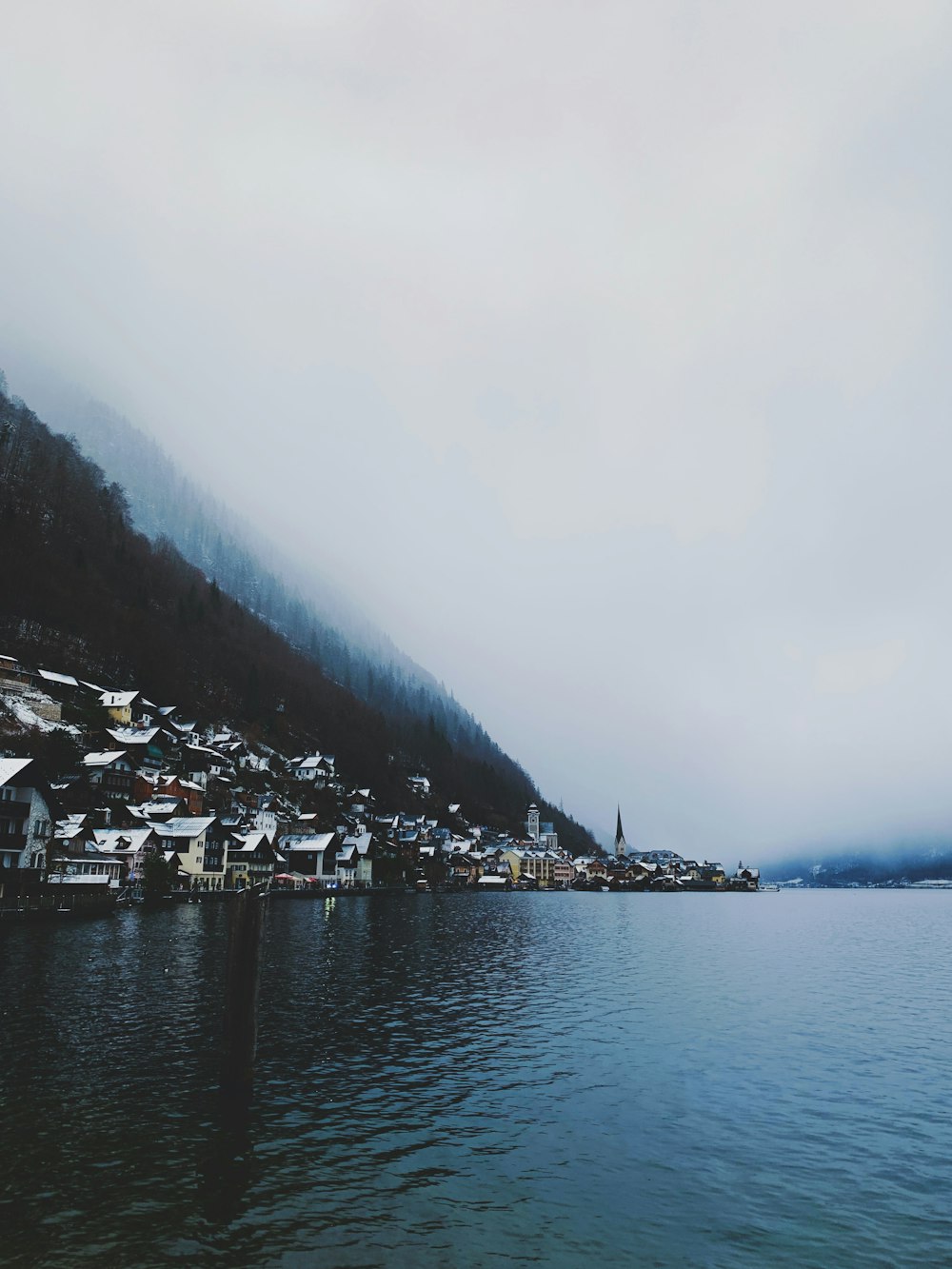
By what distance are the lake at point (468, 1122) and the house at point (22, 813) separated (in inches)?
1373

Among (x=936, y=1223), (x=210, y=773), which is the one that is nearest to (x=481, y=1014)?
(x=936, y=1223)

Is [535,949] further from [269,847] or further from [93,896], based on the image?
[269,847]

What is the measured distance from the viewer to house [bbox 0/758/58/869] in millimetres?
81938

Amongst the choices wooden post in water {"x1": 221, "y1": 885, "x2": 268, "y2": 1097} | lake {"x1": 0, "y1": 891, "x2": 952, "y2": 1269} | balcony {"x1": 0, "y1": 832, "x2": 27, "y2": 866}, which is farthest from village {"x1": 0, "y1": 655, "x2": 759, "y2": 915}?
wooden post in water {"x1": 221, "y1": 885, "x2": 268, "y2": 1097}

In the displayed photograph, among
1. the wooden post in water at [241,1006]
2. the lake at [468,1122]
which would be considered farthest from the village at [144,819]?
the wooden post in water at [241,1006]

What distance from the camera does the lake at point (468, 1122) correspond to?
17094 mm

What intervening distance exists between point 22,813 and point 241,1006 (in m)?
72.3

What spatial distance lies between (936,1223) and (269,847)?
145013mm

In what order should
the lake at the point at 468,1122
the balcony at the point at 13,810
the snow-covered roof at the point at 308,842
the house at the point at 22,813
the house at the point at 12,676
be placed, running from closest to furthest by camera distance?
the lake at the point at 468,1122 → the balcony at the point at 13,810 → the house at the point at 22,813 → the house at the point at 12,676 → the snow-covered roof at the point at 308,842

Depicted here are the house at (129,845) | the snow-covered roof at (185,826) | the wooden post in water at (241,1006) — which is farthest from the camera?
the snow-covered roof at (185,826)

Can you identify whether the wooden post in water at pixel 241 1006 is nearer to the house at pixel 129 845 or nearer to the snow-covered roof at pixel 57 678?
the house at pixel 129 845

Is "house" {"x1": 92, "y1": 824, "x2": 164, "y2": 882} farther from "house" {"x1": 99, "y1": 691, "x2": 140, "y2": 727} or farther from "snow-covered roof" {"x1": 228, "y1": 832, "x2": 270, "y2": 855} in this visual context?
"house" {"x1": 99, "y1": 691, "x2": 140, "y2": 727}

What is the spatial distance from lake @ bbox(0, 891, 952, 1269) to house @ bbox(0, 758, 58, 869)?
3488 cm

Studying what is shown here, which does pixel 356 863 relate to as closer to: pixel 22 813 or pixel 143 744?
pixel 143 744
